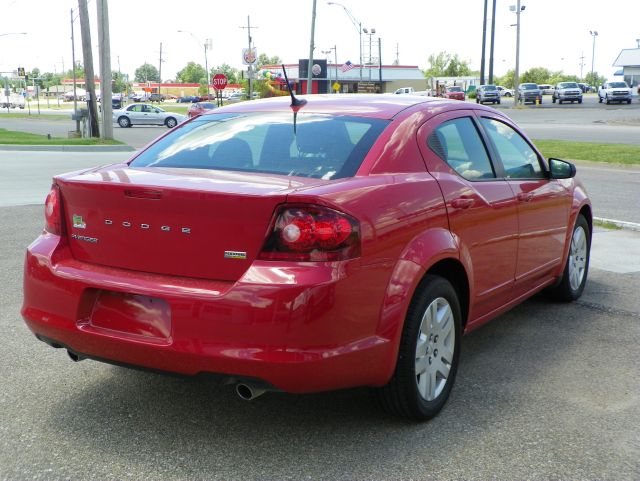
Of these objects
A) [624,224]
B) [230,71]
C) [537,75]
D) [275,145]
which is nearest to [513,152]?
[275,145]

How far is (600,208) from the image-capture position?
11328 mm

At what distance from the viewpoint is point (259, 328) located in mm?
3234

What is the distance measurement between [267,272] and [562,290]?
11.5ft

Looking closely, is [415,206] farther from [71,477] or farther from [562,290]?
[562,290]

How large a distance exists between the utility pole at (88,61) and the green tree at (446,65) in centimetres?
13592

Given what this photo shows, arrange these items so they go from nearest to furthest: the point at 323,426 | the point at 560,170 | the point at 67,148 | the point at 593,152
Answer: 1. the point at 323,426
2. the point at 560,170
3. the point at 593,152
4. the point at 67,148

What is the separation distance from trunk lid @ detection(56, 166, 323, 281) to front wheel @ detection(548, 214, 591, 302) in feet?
10.1

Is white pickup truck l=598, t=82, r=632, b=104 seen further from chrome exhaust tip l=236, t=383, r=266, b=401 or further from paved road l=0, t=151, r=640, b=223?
chrome exhaust tip l=236, t=383, r=266, b=401

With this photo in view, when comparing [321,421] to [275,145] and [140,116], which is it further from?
[140,116]

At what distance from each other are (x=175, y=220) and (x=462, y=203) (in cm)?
160

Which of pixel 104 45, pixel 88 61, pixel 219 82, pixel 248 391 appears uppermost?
pixel 104 45

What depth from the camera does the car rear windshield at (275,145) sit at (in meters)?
3.90

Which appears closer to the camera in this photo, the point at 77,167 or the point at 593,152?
the point at 77,167

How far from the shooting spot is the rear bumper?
3.23 metres
